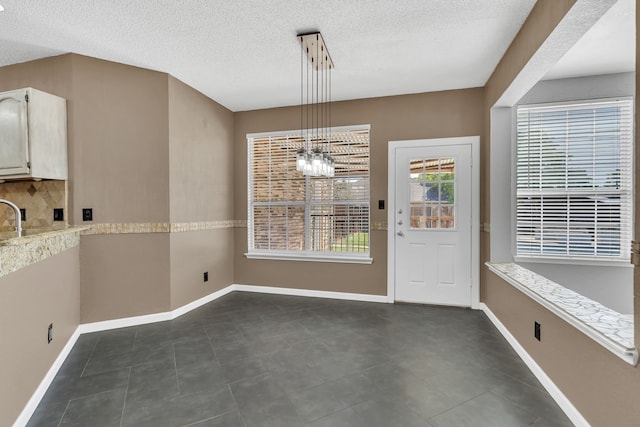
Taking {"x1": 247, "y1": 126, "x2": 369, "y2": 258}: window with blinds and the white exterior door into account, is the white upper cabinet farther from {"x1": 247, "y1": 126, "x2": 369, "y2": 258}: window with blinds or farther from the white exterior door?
the white exterior door

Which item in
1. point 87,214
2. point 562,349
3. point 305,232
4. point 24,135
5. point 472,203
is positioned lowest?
point 562,349

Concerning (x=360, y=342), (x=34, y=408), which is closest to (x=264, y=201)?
(x=360, y=342)

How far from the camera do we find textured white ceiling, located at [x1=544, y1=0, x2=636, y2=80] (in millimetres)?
2254

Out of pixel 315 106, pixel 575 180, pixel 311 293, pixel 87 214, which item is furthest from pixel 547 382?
pixel 87 214

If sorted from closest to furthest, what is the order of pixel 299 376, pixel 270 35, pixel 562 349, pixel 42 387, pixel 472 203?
pixel 562 349, pixel 42 387, pixel 299 376, pixel 270 35, pixel 472 203

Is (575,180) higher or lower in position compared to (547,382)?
higher

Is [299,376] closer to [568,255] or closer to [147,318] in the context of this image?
[147,318]

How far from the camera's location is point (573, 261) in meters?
3.21

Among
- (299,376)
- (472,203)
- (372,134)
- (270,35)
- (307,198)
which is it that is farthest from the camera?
(307,198)

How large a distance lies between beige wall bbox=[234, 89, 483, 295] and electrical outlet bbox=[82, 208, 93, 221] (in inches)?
72.7

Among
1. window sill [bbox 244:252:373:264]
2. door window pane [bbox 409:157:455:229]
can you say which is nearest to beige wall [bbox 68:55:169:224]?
window sill [bbox 244:252:373:264]

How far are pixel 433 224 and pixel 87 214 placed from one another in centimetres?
374

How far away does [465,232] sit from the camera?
368 cm

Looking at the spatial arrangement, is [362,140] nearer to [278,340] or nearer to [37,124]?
[278,340]
